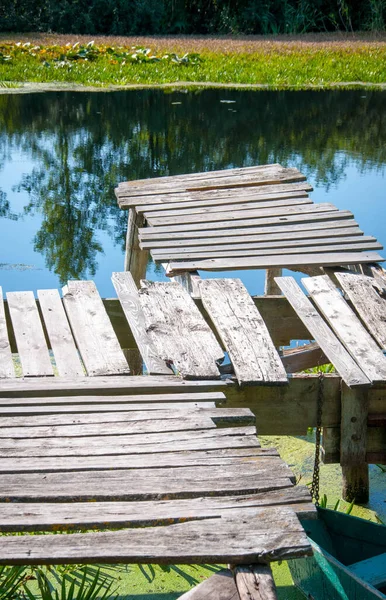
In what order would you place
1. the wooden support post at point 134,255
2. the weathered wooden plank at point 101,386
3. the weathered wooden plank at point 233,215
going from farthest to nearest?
the wooden support post at point 134,255 → the weathered wooden plank at point 233,215 → the weathered wooden plank at point 101,386

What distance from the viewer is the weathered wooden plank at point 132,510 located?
2533mm

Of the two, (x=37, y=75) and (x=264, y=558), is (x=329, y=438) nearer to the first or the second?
(x=264, y=558)

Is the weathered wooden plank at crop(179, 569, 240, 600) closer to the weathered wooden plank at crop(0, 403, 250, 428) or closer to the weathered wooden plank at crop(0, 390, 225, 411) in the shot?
the weathered wooden plank at crop(0, 403, 250, 428)

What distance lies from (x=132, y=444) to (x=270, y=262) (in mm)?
2502

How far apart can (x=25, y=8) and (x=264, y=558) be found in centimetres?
2770

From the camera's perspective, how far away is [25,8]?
91.2 ft

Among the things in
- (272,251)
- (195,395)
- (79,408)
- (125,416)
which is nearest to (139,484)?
(125,416)

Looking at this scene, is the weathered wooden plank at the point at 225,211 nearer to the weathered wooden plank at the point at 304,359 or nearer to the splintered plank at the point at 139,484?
the weathered wooden plank at the point at 304,359

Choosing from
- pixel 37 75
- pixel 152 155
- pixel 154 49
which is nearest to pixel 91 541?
pixel 152 155

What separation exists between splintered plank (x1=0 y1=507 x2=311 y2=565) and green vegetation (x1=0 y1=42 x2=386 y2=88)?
15526 millimetres

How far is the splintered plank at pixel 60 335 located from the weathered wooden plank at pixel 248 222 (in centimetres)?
131

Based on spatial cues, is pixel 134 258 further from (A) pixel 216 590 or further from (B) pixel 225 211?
(A) pixel 216 590

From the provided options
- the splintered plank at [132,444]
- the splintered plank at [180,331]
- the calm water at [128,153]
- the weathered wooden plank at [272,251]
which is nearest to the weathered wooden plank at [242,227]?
the weathered wooden plank at [272,251]

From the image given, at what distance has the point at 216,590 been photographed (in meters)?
2.45
